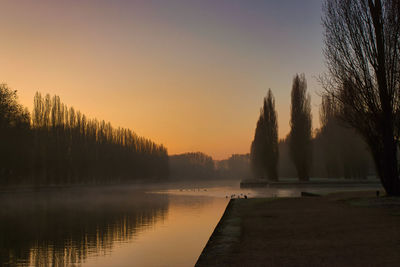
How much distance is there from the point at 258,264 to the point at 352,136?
41.7 meters

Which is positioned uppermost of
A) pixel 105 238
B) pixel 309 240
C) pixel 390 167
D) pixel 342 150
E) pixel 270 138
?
pixel 270 138

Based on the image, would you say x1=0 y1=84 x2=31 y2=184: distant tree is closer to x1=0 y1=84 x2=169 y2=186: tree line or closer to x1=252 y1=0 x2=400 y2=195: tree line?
x1=0 y1=84 x2=169 y2=186: tree line

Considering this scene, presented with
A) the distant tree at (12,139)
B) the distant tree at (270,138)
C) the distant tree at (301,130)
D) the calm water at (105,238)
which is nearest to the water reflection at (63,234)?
the calm water at (105,238)

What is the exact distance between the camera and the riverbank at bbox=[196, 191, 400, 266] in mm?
5805

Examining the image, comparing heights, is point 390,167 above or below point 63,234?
above

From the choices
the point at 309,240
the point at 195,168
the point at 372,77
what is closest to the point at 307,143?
the point at 372,77

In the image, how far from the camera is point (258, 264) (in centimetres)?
556

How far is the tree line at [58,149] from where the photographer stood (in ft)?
127

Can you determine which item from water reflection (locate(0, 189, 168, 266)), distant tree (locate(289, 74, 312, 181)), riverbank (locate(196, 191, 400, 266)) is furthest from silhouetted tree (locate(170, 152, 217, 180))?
riverbank (locate(196, 191, 400, 266))

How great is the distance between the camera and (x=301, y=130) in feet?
139

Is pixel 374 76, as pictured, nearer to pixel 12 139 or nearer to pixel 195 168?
pixel 12 139

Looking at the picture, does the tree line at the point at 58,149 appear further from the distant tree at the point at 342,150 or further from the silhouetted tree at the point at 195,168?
the silhouetted tree at the point at 195,168

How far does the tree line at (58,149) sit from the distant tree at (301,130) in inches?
1115

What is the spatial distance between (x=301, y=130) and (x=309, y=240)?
36.1m
